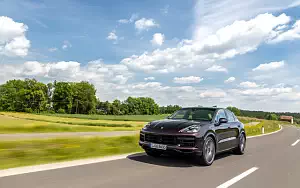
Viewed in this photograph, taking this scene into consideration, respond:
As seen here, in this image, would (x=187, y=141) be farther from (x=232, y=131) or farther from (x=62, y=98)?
(x=62, y=98)

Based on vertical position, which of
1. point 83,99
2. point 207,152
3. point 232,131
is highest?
point 83,99

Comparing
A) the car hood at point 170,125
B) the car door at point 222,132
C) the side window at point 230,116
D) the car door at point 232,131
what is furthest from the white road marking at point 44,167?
the side window at point 230,116

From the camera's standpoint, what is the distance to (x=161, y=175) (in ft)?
18.7

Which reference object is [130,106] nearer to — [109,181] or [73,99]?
[73,99]

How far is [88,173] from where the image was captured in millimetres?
5637

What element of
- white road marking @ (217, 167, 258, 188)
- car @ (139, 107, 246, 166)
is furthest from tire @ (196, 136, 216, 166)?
white road marking @ (217, 167, 258, 188)

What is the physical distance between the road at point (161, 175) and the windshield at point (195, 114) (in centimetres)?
128

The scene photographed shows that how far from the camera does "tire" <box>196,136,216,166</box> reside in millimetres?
6945

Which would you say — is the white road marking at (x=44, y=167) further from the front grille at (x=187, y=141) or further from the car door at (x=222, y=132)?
the car door at (x=222, y=132)

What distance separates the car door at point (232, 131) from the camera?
869 centimetres

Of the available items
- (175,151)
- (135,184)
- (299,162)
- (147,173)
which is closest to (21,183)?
(135,184)

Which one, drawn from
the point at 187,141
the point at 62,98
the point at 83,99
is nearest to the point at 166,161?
the point at 187,141

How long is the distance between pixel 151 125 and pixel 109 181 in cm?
260

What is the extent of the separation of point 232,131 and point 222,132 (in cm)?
101
